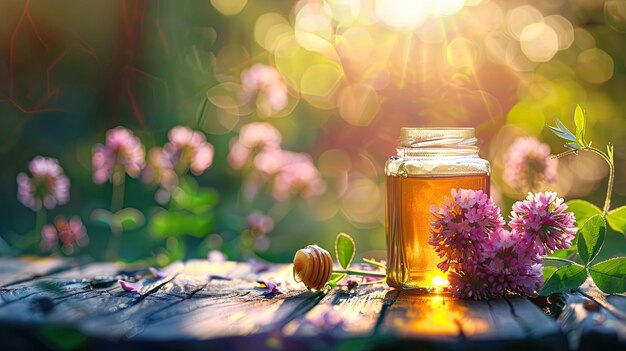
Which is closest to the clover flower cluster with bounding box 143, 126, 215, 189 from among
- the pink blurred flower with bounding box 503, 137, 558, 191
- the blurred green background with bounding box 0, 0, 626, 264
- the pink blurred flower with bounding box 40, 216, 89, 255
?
the pink blurred flower with bounding box 40, 216, 89, 255

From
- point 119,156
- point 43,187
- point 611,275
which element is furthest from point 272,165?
Answer: point 611,275

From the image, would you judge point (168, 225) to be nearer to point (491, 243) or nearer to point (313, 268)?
point (313, 268)

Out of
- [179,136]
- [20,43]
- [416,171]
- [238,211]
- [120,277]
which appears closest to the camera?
[416,171]

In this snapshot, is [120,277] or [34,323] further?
[120,277]

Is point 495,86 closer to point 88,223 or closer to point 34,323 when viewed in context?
point 88,223

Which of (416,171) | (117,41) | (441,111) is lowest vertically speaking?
(416,171)

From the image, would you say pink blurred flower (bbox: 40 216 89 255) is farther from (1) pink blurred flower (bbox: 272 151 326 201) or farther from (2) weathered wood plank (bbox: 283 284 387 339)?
(2) weathered wood plank (bbox: 283 284 387 339)

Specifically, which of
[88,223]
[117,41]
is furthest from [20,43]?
[88,223]
